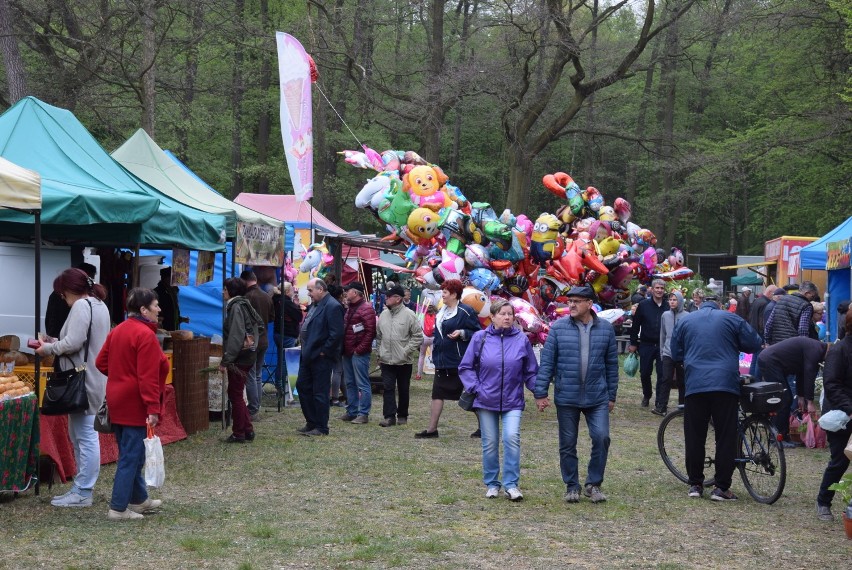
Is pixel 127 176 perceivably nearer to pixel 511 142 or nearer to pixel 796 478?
pixel 796 478

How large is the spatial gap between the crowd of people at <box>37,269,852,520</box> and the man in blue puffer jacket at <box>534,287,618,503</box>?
0.01m

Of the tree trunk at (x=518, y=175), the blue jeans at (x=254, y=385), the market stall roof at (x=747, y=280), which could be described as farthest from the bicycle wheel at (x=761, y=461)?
the market stall roof at (x=747, y=280)

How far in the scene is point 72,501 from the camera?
7582 millimetres

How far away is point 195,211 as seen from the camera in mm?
11164

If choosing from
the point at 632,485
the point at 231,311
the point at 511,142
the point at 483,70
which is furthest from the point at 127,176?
the point at 511,142

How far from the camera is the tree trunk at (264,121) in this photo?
3553 centimetres

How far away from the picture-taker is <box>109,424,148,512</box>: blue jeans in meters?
7.11

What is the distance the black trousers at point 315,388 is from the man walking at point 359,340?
945 millimetres

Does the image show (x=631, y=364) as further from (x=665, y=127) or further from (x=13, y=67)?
(x=665, y=127)

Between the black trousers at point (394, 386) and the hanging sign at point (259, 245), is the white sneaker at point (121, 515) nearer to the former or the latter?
the hanging sign at point (259, 245)

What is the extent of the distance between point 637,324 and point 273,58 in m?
22.8

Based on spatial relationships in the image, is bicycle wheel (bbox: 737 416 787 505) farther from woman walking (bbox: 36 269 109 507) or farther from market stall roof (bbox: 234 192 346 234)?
market stall roof (bbox: 234 192 346 234)

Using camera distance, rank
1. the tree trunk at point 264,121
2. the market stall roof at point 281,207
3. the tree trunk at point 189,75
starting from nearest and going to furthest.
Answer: the tree trunk at point 189,75 → the market stall roof at point 281,207 → the tree trunk at point 264,121

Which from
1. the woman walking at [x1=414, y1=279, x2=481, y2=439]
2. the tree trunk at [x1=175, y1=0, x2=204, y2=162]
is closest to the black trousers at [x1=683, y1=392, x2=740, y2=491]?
the woman walking at [x1=414, y1=279, x2=481, y2=439]
